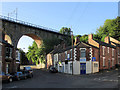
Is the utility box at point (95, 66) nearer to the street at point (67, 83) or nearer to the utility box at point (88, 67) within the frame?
the utility box at point (88, 67)

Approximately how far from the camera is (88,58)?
35.1 metres

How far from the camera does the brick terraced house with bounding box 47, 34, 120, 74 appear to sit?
3469 centimetres

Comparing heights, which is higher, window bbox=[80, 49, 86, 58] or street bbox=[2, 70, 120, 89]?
window bbox=[80, 49, 86, 58]

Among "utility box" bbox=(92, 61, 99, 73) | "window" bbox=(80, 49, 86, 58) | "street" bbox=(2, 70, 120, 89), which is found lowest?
"street" bbox=(2, 70, 120, 89)

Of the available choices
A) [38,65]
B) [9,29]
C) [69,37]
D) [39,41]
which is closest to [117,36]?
[69,37]

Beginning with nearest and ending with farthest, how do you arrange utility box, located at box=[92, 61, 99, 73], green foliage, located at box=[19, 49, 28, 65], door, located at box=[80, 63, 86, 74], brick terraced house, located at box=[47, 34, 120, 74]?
door, located at box=[80, 63, 86, 74]
brick terraced house, located at box=[47, 34, 120, 74]
utility box, located at box=[92, 61, 99, 73]
green foliage, located at box=[19, 49, 28, 65]

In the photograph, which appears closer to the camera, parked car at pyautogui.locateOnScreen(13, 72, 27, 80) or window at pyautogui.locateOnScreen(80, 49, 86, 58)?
parked car at pyautogui.locateOnScreen(13, 72, 27, 80)

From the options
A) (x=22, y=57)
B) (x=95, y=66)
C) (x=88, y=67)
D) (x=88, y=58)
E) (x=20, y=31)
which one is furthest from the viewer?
(x=22, y=57)

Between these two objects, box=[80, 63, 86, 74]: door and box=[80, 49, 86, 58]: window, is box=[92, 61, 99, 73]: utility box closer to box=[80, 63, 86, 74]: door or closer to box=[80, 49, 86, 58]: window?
box=[80, 63, 86, 74]: door

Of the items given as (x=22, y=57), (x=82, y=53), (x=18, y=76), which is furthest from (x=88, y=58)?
(x=22, y=57)

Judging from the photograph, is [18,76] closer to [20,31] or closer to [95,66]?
[95,66]

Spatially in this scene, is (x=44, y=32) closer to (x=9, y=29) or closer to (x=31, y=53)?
(x=31, y=53)

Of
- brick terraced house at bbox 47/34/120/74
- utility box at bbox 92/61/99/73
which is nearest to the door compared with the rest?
brick terraced house at bbox 47/34/120/74

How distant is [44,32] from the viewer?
62531 millimetres
